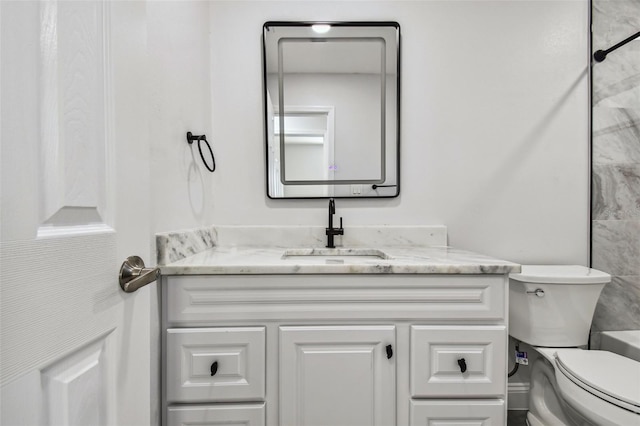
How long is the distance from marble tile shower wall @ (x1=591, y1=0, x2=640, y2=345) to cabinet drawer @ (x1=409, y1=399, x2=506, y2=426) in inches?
36.2

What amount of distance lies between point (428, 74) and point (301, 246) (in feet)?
3.61

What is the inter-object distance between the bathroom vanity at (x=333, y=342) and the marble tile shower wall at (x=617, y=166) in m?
0.94

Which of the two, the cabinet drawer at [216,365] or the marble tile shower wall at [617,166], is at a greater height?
the marble tile shower wall at [617,166]

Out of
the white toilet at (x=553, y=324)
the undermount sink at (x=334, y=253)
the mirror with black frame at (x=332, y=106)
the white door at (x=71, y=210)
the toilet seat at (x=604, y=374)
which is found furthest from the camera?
the mirror with black frame at (x=332, y=106)

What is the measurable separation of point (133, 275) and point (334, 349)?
27.5 inches

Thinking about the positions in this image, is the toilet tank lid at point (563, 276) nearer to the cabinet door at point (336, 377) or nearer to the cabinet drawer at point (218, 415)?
the cabinet door at point (336, 377)

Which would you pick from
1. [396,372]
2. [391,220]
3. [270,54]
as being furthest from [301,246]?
[270,54]

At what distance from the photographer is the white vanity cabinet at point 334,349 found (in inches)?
38.8

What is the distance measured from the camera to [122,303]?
1.75 ft

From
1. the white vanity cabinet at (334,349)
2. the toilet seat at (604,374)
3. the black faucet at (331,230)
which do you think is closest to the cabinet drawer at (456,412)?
the white vanity cabinet at (334,349)

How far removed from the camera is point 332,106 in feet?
5.03

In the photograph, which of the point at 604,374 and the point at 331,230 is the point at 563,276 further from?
the point at 331,230

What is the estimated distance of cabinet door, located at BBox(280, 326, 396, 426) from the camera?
1.00m

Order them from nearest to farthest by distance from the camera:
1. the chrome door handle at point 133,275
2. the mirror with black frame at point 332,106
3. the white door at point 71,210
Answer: the white door at point 71,210, the chrome door handle at point 133,275, the mirror with black frame at point 332,106
